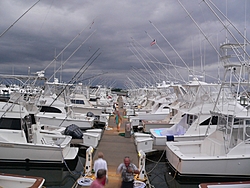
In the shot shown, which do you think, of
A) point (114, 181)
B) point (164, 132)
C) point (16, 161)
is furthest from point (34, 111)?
point (164, 132)

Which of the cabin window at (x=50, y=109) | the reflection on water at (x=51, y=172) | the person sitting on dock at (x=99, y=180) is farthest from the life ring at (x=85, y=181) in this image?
the cabin window at (x=50, y=109)

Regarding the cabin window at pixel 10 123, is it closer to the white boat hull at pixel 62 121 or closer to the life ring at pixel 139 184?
the life ring at pixel 139 184

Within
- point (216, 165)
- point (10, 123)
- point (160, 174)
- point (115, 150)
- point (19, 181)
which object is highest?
point (10, 123)

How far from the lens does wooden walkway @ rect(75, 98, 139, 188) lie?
10124 millimetres

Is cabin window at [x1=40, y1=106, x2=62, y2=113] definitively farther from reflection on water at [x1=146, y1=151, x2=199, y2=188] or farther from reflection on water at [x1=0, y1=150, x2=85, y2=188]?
reflection on water at [x1=146, y1=151, x2=199, y2=188]

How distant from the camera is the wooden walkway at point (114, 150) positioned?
10.1 metres

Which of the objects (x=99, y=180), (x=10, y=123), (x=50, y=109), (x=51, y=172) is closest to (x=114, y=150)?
(x=51, y=172)

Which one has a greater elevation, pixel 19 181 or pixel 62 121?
pixel 19 181

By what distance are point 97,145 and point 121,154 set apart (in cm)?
202

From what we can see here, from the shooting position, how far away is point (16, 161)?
38.3 ft

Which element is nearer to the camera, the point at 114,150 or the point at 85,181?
the point at 85,181

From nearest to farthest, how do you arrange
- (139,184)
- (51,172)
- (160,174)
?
(139,184) < (51,172) < (160,174)

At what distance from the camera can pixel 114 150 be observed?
14.1m

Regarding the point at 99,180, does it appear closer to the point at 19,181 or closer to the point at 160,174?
the point at 19,181
